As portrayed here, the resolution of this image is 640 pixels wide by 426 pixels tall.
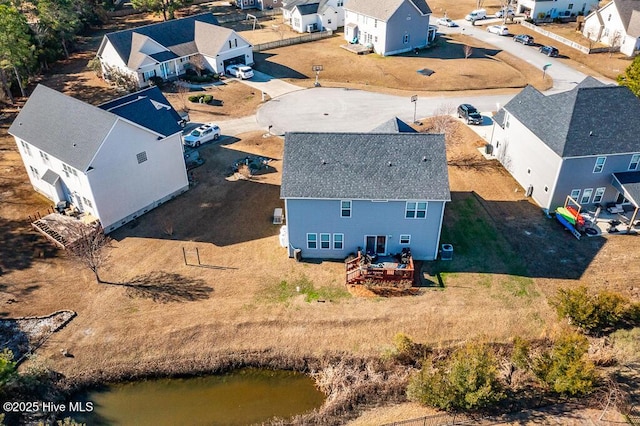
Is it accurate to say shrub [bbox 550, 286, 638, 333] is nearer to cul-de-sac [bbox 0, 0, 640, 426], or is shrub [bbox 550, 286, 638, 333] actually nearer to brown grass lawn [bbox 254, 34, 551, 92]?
cul-de-sac [bbox 0, 0, 640, 426]

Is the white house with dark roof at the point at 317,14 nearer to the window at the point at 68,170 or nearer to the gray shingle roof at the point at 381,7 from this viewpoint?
the gray shingle roof at the point at 381,7

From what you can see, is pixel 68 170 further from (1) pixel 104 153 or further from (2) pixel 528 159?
(2) pixel 528 159

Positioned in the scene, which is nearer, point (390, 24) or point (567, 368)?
point (567, 368)

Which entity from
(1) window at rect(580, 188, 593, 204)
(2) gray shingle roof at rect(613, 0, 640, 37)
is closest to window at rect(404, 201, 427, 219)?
(1) window at rect(580, 188, 593, 204)

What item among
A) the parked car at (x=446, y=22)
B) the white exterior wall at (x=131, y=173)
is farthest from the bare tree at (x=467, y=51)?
the white exterior wall at (x=131, y=173)

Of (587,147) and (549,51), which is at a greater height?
(587,147)

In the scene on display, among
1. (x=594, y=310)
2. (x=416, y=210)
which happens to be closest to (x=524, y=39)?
(x=416, y=210)

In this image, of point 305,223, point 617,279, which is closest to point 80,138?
point 305,223

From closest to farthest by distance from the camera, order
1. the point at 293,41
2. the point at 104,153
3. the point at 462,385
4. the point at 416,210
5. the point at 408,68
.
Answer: the point at 462,385, the point at 416,210, the point at 104,153, the point at 408,68, the point at 293,41
